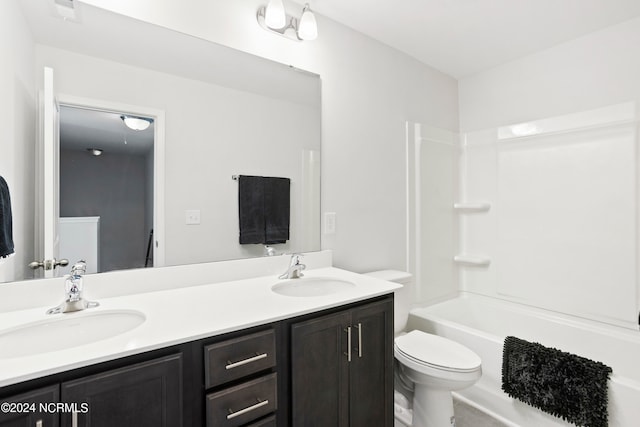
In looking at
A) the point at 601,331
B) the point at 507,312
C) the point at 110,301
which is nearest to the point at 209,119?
the point at 110,301

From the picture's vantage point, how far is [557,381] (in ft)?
5.52

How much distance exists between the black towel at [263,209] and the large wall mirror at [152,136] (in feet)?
0.12

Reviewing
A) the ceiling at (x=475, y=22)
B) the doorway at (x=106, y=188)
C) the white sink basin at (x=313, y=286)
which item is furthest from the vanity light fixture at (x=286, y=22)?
the white sink basin at (x=313, y=286)

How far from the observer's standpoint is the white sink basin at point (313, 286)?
1582 millimetres

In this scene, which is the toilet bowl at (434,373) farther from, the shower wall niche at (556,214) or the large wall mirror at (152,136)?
the shower wall niche at (556,214)

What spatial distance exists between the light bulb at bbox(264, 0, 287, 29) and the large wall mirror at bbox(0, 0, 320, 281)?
7.5 inches

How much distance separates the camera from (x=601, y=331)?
81.1 inches

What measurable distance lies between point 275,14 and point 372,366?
173cm

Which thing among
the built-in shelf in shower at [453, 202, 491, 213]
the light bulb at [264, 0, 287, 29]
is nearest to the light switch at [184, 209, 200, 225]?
the light bulb at [264, 0, 287, 29]

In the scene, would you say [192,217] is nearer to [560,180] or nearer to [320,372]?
[320,372]

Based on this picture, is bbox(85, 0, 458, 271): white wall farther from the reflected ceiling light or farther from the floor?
the floor

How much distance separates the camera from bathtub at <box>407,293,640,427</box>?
155cm

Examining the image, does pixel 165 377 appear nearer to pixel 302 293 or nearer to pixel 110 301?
pixel 110 301

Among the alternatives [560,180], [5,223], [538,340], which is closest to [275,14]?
[5,223]
